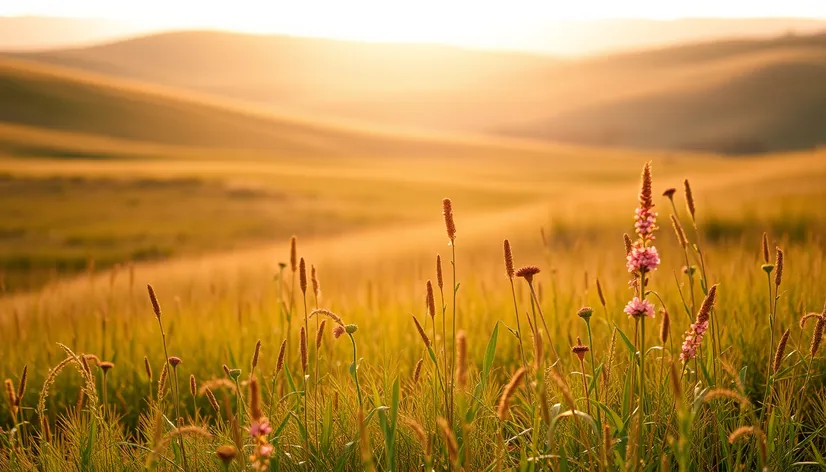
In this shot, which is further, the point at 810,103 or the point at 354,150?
the point at 810,103

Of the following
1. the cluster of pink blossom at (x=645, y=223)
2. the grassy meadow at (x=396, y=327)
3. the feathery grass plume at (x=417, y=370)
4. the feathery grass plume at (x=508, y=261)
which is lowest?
the grassy meadow at (x=396, y=327)

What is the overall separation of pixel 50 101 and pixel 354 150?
25.3 m

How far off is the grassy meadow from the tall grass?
19 mm

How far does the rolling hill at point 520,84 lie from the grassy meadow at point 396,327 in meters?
61.9

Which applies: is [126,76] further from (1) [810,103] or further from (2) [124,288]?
(2) [124,288]

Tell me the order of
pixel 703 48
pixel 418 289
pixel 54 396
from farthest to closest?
1. pixel 703 48
2. pixel 418 289
3. pixel 54 396

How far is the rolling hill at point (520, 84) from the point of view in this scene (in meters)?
88.4

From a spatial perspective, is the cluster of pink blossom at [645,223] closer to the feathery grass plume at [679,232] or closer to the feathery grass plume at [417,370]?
the feathery grass plume at [679,232]

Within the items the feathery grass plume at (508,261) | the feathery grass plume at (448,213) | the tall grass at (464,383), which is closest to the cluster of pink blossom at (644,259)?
the tall grass at (464,383)

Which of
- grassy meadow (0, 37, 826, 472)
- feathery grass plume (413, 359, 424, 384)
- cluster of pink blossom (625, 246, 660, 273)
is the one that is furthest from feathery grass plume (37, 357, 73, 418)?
cluster of pink blossom (625, 246, 660, 273)

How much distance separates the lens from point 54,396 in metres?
3.68

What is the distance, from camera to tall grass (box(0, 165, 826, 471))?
1800mm

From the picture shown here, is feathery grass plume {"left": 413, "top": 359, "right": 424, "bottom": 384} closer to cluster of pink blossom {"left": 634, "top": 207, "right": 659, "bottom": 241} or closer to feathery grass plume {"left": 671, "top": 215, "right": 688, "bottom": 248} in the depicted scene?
cluster of pink blossom {"left": 634, "top": 207, "right": 659, "bottom": 241}

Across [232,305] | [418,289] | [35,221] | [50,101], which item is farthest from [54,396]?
[50,101]
